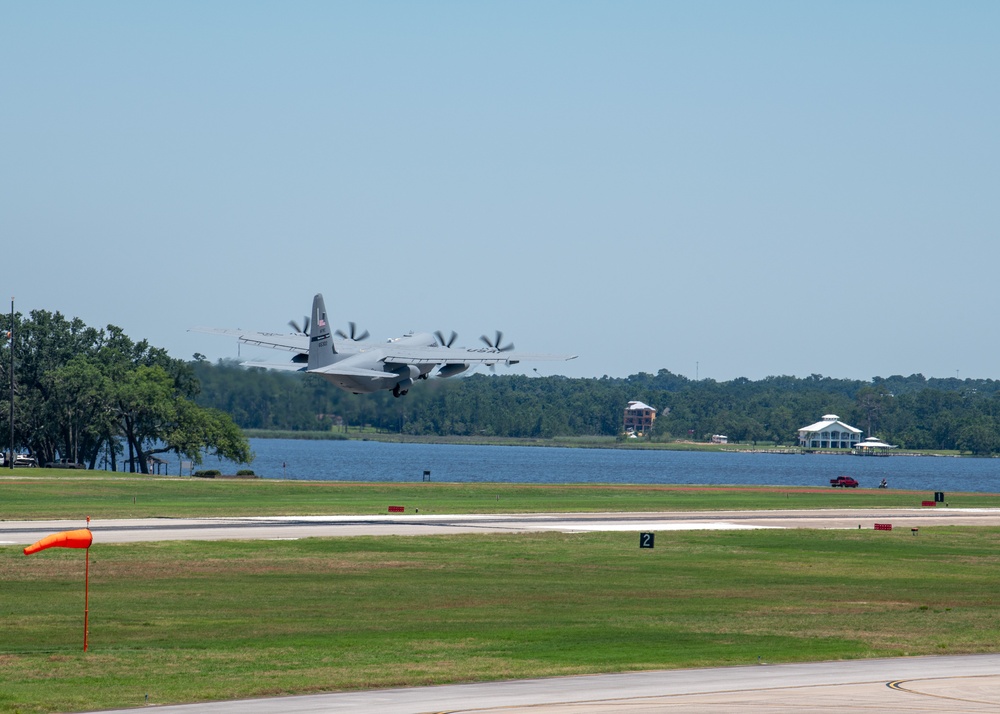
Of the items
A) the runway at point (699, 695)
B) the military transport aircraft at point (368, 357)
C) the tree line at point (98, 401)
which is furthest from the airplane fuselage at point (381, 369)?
the tree line at point (98, 401)

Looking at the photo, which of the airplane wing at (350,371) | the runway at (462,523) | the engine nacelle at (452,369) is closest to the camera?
the runway at (462,523)

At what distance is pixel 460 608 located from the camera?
38875mm

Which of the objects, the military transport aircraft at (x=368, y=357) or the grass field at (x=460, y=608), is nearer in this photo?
the grass field at (x=460, y=608)

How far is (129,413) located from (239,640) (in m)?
117

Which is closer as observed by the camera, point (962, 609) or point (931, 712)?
point (931, 712)

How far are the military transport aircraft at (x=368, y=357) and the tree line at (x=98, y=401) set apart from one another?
187 feet

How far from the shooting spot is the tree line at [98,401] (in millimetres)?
143250

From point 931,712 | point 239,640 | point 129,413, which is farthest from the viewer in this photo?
point 129,413

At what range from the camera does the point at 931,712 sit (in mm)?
22797

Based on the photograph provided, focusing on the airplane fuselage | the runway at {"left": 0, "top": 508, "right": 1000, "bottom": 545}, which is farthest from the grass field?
the airplane fuselage

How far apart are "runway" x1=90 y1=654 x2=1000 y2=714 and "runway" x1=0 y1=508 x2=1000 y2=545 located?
31.8 meters

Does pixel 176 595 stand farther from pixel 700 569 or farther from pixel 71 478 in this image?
pixel 71 478

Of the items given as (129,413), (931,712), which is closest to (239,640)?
(931,712)

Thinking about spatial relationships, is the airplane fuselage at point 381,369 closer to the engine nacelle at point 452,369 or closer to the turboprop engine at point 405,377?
the turboprop engine at point 405,377
